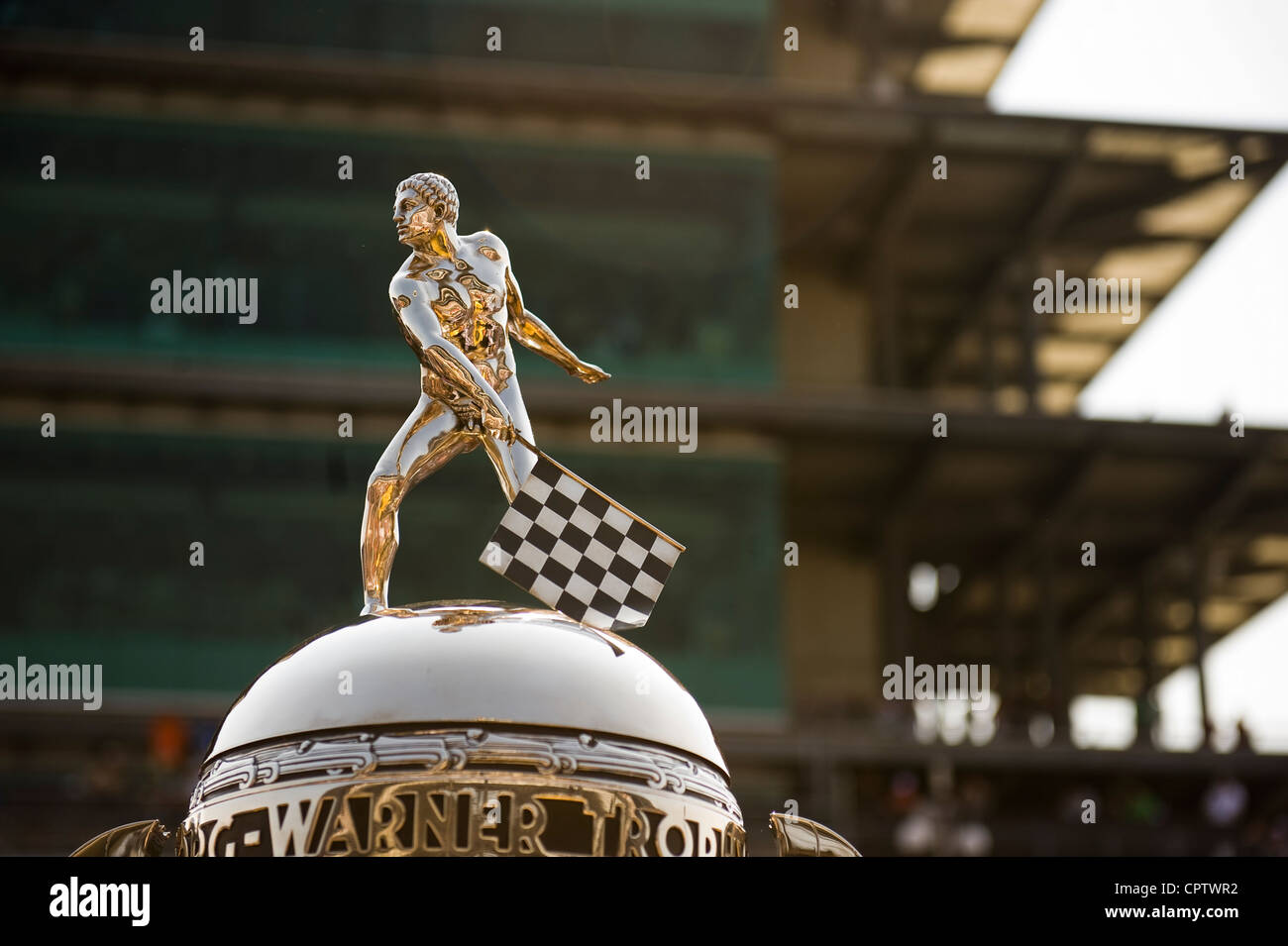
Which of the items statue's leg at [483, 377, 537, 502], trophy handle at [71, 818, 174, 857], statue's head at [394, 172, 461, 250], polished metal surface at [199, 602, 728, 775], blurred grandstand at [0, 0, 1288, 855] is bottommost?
trophy handle at [71, 818, 174, 857]

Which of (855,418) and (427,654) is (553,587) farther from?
(855,418)

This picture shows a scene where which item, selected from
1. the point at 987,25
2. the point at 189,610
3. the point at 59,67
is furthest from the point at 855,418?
the point at 59,67

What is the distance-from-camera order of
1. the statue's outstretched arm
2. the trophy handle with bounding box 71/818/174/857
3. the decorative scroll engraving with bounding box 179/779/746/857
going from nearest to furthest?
the decorative scroll engraving with bounding box 179/779/746/857 → the trophy handle with bounding box 71/818/174/857 → the statue's outstretched arm

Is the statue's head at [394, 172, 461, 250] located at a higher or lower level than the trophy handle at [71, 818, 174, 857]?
higher

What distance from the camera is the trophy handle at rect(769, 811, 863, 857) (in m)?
2.25

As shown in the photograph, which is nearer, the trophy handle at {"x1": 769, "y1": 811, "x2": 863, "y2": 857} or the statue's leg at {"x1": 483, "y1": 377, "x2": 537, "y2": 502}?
the trophy handle at {"x1": 769, "y1": 811, "x2": 863, "y2": 857}

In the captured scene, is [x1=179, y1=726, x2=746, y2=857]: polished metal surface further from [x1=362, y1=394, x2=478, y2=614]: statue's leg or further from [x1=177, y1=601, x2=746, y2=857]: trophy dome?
[x1=362, y1=394, x2=478, y2=614]: statue's leg

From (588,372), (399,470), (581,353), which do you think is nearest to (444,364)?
(399,470)

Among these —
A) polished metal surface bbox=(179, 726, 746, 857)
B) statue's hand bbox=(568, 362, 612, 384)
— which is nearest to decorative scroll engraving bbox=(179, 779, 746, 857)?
polished metal surface bbox=(179, 726, 746, 857)

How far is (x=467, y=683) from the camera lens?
2.05m

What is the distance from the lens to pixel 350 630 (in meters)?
2.22

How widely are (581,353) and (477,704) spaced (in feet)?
75.1

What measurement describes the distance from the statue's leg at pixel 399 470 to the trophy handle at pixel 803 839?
66cm
